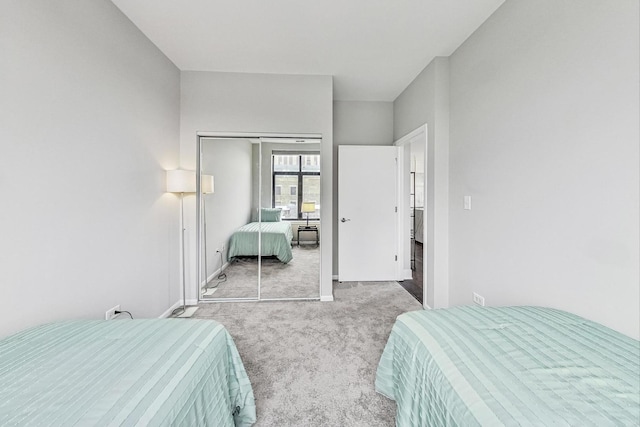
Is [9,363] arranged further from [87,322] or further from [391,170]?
[391,170]

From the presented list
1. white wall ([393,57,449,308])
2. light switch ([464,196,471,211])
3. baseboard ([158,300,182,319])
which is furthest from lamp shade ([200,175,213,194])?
light switch ([464,196,471,211])

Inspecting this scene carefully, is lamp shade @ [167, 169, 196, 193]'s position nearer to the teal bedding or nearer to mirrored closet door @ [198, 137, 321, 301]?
mirrored closet door @ [198, 137, 321, 301]

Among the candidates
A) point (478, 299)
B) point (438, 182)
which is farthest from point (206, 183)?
point (478, 299)

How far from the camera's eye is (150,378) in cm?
92

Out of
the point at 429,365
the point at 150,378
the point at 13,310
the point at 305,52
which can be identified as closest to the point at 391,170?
the point at 305,52

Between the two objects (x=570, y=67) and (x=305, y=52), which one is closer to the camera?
(x=570, y=67)

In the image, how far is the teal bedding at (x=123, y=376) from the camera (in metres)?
0.77

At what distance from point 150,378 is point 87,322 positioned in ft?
2.60

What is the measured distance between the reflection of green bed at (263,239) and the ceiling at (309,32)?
183cm

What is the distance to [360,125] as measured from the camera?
3922 mm

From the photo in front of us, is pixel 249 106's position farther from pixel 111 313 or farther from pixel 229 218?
pixel 111 313

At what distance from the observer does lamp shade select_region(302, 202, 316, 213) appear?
10.6 ft

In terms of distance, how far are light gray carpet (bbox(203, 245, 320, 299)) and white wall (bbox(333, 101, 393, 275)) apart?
0.72m

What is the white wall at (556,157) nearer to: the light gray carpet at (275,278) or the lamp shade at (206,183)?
the light gray carpet at (275,278)
